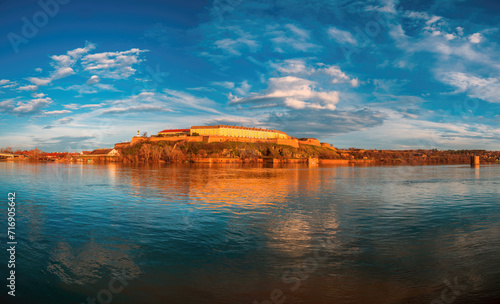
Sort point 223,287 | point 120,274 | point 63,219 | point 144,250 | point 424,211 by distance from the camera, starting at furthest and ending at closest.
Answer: point 424,211, point 63,219, point 144,250, point 120,274, point 223,287

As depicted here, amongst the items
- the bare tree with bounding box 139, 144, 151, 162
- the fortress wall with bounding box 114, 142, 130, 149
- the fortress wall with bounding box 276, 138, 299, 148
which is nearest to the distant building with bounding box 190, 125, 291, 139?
the fortress wall with bounding box 276, 138, 299, 148

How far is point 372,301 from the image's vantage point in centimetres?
669

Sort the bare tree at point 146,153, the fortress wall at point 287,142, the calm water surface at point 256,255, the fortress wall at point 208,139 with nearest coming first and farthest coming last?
the calm water surface at point 256,255, the bare tree at point 146,153, the fortress wall at point 208,139, the fortress wall at point 287,142

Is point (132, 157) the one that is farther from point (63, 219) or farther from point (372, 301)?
point (372, 301)

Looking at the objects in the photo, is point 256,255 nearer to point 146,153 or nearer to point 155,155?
point 155,155

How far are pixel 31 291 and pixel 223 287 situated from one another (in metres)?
4.68

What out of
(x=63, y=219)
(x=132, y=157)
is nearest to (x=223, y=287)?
(x=63, y=219)

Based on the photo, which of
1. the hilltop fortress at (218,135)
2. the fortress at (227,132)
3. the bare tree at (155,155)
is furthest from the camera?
the fortress at (227,132)

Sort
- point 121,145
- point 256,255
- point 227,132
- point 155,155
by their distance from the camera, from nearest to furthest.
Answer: point 256,255
point 155,155
point 227,132
point 121,145

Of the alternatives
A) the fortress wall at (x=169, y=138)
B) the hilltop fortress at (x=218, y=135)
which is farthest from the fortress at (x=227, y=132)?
the fortress wall at (x=169, y=138)

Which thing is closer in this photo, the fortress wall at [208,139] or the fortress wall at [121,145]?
the fortress wall at [208,139]

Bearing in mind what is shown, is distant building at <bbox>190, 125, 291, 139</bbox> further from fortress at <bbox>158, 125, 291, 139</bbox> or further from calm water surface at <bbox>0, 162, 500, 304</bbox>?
calm water surface at <bbox>0, 162, 500, 304</bbox>

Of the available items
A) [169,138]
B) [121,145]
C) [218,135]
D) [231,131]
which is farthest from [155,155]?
[121,145]

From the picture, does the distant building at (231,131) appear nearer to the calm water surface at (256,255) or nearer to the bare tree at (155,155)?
the bare tree at (155,155)
